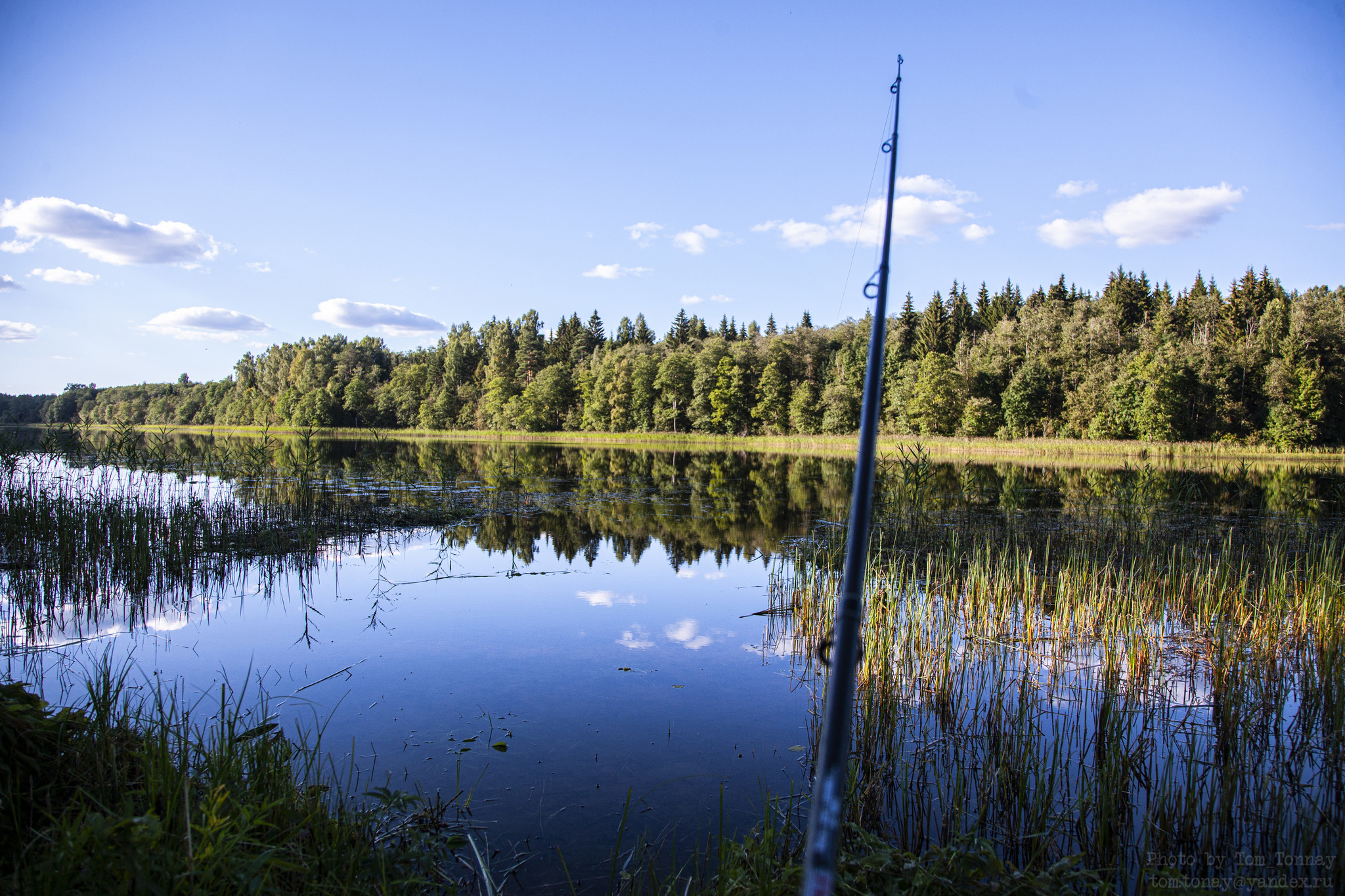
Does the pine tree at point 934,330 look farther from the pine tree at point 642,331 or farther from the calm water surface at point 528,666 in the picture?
the calm water surface at point 528,666

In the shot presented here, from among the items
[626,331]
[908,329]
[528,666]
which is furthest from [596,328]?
[528,666]

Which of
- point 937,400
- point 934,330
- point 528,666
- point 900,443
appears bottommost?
point 528,666

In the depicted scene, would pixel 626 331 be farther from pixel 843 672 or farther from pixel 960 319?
pixel 843 672

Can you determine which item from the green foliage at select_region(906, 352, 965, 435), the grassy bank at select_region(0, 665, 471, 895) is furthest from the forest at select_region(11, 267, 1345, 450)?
the grassy bank at select_region(0, 665, 471, 895)

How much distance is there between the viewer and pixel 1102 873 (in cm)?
354

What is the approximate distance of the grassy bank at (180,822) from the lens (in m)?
2.15

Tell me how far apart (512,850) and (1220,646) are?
5.61 meters

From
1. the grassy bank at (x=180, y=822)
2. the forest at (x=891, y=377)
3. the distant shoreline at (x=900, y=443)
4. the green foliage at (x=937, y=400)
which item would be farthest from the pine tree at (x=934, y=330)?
the grassy bank at (x=180, y=822)

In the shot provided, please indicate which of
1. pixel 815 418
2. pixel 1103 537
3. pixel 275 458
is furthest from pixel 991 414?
pixel 275 458

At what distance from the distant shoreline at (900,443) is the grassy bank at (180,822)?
21.2 m

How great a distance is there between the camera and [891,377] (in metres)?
66.1

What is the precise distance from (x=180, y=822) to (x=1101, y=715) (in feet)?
19.3

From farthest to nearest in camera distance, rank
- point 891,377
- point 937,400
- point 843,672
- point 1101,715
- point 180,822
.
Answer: point 891,377, point 937,400, point 1101,715, point 180,822, point 843,672

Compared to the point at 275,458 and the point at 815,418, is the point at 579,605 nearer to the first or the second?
the point at 275,458
